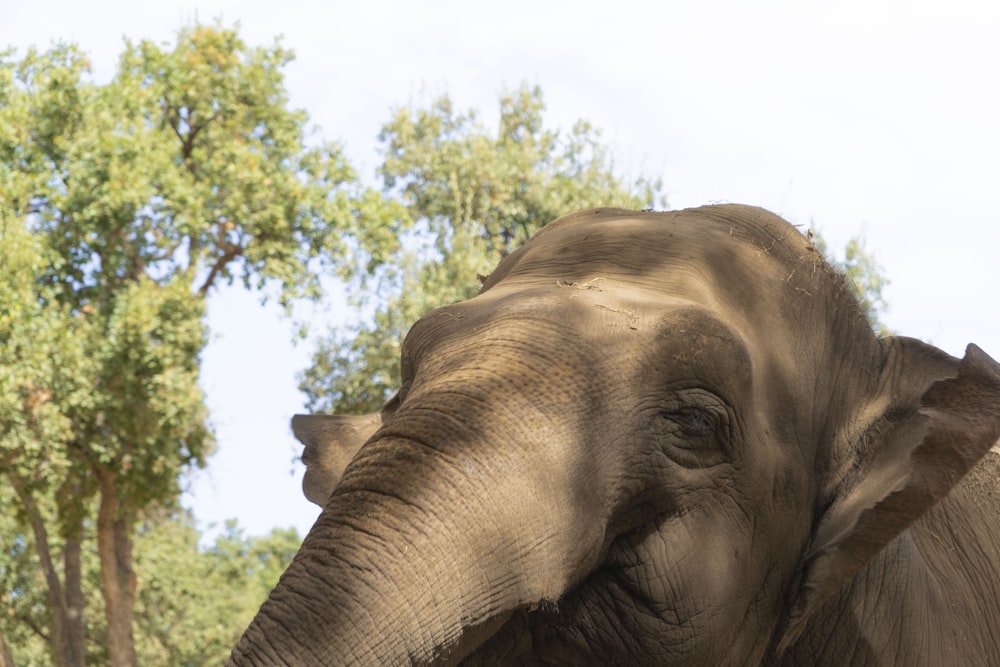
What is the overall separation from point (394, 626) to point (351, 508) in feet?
0.86

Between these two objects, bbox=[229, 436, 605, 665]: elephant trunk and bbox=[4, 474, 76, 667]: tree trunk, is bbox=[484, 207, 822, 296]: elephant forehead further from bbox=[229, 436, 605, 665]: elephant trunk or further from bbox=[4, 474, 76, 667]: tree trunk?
bbox=[4, 474, 76, 667]: tree trunk

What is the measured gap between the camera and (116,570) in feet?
69.3

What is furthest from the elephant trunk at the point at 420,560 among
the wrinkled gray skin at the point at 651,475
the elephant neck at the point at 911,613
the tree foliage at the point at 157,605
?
the tree foliage at the point at 157,605

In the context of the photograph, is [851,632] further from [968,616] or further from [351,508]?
[351,508]

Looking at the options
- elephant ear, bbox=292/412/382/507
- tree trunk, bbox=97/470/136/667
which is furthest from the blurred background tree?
elephant ear, bbox=292/412/382/507

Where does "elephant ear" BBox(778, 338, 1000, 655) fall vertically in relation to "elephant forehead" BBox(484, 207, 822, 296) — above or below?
below

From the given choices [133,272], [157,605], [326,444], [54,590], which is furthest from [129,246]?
[326,444]

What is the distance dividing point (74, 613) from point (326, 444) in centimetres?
1869

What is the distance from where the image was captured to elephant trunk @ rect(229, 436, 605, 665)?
258 cm

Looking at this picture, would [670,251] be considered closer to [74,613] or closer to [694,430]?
[694,430]

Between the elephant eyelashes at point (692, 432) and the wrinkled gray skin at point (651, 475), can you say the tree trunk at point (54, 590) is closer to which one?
the wrinkled gray skin at point (651, 475)

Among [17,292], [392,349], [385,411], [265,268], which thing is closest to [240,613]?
[392,349]

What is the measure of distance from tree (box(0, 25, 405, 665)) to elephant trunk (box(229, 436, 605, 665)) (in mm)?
16173

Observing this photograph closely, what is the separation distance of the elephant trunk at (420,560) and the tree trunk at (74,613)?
785 inches
